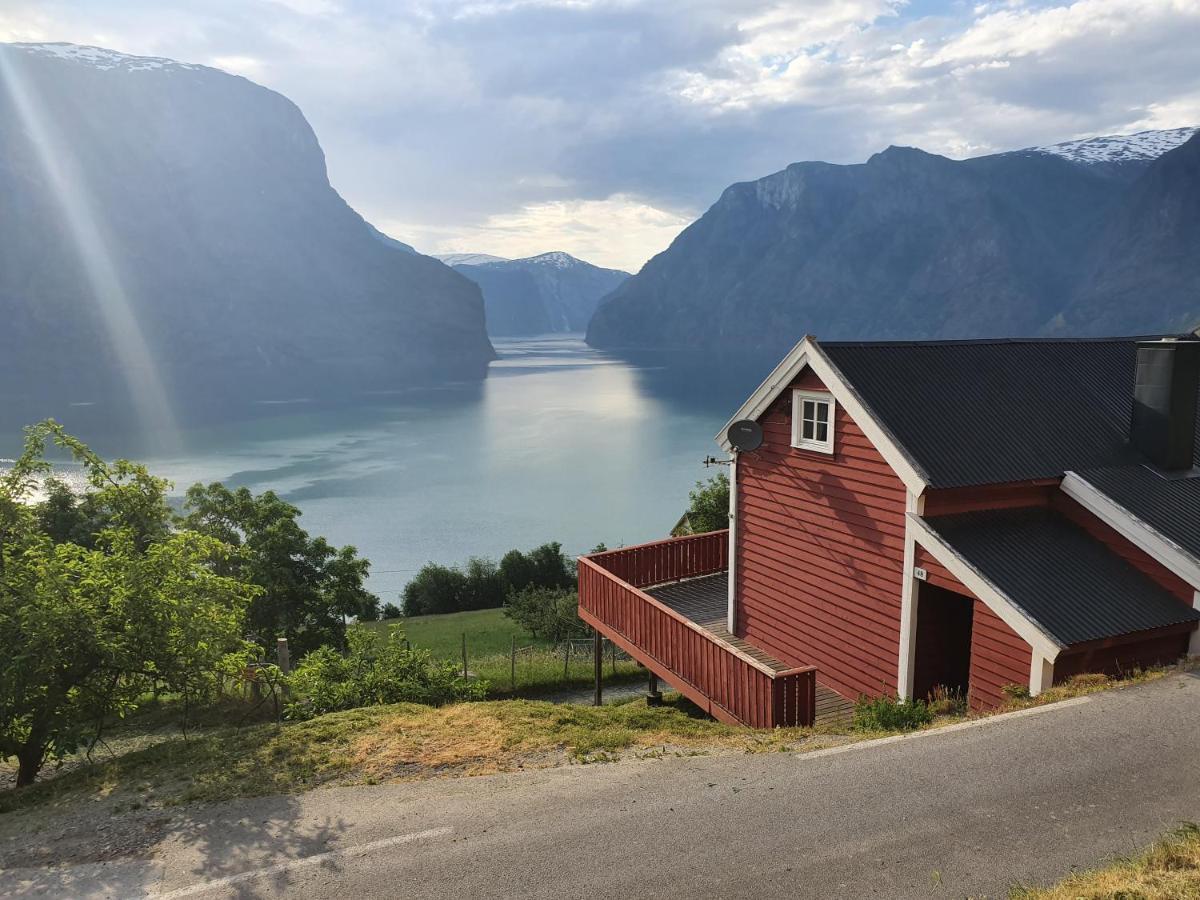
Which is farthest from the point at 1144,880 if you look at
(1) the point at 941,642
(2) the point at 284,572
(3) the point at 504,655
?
(3) the point at 504,655

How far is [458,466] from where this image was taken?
312 feet

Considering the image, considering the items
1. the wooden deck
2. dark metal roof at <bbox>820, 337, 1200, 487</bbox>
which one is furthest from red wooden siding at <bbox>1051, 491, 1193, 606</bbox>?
the wooden deck

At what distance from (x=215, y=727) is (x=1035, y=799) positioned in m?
13.2

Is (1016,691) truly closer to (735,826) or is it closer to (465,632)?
(735,826)

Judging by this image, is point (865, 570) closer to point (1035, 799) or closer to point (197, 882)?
point (1035, 799)

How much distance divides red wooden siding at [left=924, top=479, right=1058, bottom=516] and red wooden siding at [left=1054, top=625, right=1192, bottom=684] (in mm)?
2441

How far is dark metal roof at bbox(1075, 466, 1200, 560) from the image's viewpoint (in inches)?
439

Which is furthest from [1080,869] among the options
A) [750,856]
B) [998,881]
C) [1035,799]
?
[750,856]

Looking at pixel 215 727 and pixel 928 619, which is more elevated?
pixel 928 619

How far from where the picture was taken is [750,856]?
22.6ft

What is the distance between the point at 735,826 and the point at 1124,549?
7.60 m

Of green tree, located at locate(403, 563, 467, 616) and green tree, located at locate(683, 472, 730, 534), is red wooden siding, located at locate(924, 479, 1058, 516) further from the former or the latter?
green tree, located at locate(403, 563, 467, 616)

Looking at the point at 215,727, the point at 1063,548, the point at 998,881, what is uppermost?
the point at 1063,548

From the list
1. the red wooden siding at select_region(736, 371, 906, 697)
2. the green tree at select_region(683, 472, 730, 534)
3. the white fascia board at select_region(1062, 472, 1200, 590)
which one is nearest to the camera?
the white fascia board at select_region(1062, 472, 1200, 590)
